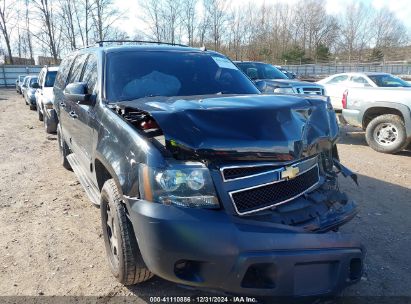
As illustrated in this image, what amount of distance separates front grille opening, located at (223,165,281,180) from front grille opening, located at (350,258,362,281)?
2.85ft

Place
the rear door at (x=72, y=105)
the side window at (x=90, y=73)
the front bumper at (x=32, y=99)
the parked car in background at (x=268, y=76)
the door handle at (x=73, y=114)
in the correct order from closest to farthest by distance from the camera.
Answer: the side window at (x=90, y=73) < the door handle at (x=73, y=114) < the rear door at (x=72, y=105) < the parked car in background at (x=268, y=76) < the front bumper at (x=32, y=99)

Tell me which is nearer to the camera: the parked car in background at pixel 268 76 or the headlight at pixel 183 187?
the headlight at pixel 183 187

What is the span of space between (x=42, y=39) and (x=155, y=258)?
57.4m

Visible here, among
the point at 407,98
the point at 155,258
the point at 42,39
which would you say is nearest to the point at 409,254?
the point at 155,258

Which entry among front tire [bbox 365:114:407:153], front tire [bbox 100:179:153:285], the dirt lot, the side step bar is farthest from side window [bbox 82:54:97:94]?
front tire [bbox 365:114:407:153]

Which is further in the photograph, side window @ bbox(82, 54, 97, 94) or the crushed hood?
side window @ bbox(82, 54, 97, 94)

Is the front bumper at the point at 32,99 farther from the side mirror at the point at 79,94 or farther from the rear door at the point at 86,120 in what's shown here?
the side mirror at the point at 79,94

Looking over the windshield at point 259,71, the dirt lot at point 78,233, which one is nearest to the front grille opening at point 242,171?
the dirt lot at point 78,233

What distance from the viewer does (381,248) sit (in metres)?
3.72

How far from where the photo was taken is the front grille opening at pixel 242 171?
2393mm

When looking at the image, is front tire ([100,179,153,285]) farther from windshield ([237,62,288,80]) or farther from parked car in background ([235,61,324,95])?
windshield ([237,62,288,80])

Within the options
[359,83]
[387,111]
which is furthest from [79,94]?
[359,83]

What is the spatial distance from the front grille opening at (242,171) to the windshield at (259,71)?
9.22 meters

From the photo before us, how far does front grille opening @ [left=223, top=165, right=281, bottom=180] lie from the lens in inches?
94.2
